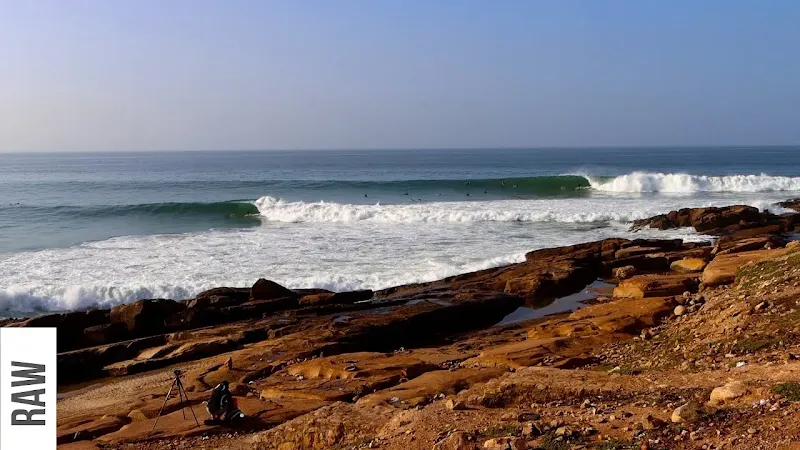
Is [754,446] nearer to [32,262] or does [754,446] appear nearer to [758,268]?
[758,268]

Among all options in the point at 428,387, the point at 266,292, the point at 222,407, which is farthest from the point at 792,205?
the point at 222,407

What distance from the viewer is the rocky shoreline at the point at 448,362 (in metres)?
6.78

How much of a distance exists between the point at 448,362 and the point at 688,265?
9.03 meters

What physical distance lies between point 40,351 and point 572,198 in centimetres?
4209

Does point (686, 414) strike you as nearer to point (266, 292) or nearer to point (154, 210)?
point (266, 292)

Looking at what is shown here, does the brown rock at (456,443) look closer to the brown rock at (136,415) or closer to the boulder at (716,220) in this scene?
the brown rock at (136,415)

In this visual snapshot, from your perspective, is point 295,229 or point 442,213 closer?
point 295,229

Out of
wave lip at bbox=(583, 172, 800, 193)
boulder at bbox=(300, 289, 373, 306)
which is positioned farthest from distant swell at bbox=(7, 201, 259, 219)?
wave lip at bbox=(583, 172, 800, 193)

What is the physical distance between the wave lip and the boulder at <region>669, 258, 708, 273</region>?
34.1 meters

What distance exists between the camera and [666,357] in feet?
29.2

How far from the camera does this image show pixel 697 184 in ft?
163

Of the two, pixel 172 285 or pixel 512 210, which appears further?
pixel 512 210

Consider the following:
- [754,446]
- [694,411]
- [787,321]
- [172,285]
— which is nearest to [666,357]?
[787,321]

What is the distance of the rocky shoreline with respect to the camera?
22.2 ft
